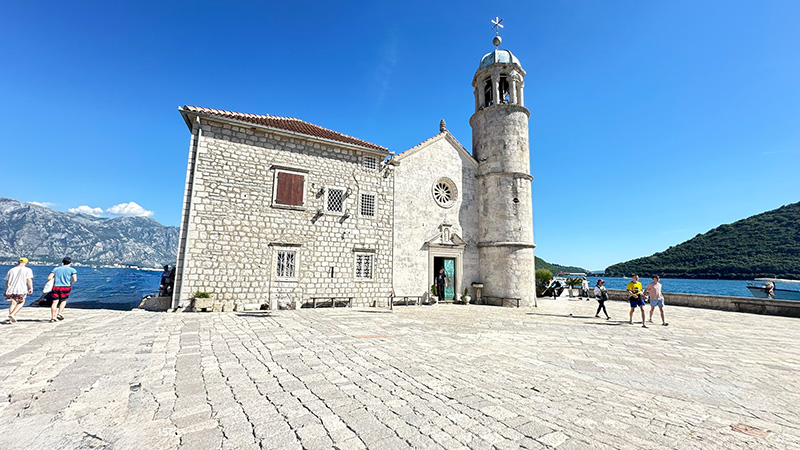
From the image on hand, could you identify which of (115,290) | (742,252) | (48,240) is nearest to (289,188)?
(115,290)

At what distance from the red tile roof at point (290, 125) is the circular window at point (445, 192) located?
155 inches

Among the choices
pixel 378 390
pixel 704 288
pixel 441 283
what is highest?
pixel 441 283

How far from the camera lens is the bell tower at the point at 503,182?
17062 millimetres

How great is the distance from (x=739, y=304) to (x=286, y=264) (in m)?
21.9

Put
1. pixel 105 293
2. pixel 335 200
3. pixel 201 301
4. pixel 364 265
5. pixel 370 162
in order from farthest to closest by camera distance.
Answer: pixel 105 293
pixel 370 162
pixel 364 265
pixel 335 200
pixel 201 301

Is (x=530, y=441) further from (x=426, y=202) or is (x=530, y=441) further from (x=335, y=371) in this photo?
(x=426, y=202)

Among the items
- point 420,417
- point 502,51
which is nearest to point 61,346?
point 420,417

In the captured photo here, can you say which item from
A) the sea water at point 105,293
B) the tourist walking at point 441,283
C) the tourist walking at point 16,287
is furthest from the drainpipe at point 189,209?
the tourist walking at point 441,283

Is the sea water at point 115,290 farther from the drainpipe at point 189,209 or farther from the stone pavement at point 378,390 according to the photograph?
the stone pavement at point 378,390

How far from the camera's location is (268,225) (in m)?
13.0

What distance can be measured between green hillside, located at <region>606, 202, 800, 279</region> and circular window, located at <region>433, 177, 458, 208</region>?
82581 mm

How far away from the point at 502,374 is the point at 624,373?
7.28ft

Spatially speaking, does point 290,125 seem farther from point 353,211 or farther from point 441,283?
point 441,283

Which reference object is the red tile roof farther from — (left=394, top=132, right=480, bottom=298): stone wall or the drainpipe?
(left=394, top=132, right=480, bottom=298): stone wall
